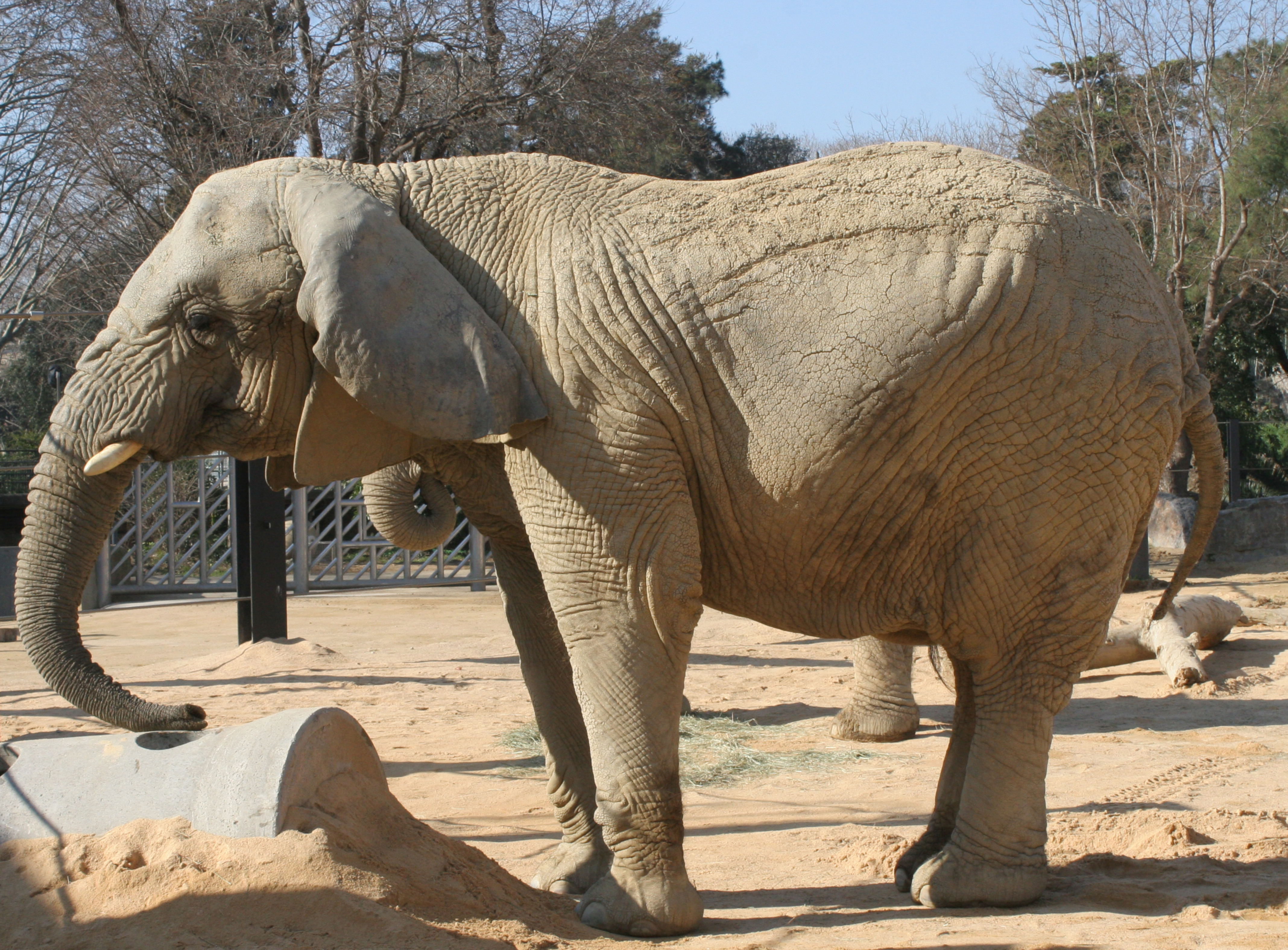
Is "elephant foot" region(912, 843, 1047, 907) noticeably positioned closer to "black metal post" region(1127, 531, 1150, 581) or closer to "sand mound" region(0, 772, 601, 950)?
"sand mound" region(0, 772, 601, 950)

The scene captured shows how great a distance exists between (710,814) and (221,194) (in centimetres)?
336

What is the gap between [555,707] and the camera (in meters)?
4.69

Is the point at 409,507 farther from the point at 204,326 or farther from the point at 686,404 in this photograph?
the point at 686,404

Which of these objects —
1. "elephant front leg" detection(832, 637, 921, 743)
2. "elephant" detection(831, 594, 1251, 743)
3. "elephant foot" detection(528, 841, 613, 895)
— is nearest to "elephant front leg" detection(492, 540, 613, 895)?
"elephant foot" detection(528, 841, 613, 895)

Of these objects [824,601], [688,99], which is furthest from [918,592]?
[688,99]

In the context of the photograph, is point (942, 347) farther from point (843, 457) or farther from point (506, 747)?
point (506, 747)

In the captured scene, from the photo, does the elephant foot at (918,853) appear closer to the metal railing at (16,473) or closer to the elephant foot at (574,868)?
the elephant foot at (574,868)

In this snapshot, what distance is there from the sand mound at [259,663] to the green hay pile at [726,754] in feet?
9.42

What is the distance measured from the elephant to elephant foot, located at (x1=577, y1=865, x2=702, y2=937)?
5.73 feet

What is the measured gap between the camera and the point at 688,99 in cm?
3195

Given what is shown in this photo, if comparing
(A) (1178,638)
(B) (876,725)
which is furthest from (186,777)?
(A) (1178,638)

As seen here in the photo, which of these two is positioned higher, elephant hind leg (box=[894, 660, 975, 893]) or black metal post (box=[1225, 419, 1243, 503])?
black metal post (box=[1225, 419, 1243, 503])

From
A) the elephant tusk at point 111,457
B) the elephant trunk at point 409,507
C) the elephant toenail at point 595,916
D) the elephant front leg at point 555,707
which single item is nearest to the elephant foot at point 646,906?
the elephant toenail at point 595,916

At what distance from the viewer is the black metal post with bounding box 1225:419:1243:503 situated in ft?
65.8
